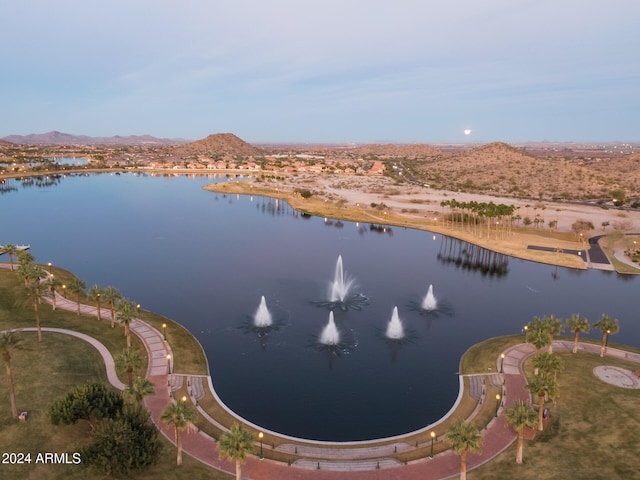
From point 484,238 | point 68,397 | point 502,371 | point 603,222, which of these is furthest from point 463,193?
point 68,397

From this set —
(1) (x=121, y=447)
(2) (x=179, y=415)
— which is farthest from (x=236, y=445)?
(1) (x=121, y=447)

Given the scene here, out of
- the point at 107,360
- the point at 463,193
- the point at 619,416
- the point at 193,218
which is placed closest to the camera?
the point at 619,416

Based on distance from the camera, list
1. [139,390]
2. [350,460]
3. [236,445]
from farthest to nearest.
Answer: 1. [350,460]
2. [139,390]
3. [236,445]

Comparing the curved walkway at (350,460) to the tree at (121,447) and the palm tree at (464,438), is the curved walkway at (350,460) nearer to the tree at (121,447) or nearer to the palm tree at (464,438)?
the tree at (121,447)

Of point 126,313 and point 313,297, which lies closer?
point 126,313

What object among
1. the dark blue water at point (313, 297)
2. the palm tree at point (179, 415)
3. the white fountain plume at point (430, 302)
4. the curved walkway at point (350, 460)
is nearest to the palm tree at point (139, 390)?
the palm tree at point (179, 415)

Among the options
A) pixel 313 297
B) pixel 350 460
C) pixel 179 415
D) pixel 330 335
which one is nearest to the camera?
pixel 179 415

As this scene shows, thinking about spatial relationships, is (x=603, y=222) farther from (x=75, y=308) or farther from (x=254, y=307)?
(x=75, y=308)

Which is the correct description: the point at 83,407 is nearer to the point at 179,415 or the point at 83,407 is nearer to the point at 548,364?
the point at 179,415
